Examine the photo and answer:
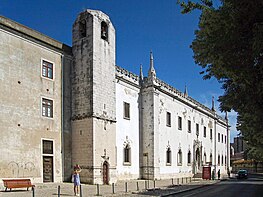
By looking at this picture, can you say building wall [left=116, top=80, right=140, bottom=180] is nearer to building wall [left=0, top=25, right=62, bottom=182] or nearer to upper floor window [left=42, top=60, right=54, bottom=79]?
building wall [left=0, top=25, right=62, bottom=182]

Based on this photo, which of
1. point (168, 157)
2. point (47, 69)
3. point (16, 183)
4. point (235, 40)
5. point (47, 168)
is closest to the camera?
point (235, 40)

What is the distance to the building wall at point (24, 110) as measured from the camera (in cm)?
2020

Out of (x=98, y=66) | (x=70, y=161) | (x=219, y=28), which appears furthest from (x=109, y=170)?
(x=219, y=28)

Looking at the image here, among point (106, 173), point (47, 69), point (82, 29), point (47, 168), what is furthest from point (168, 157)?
point (47, 69)

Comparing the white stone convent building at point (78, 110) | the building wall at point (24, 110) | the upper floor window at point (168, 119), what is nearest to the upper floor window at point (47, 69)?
the white stone convent building at point (78, 110)

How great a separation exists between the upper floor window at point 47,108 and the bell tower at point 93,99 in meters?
2.09

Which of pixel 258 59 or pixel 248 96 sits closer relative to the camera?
pixel 258 59

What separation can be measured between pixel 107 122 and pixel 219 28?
19.6 m

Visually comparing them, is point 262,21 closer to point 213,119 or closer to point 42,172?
point 42,172

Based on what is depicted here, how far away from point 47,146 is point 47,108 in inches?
102

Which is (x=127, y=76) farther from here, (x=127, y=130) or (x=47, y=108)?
(x=47, y=108)

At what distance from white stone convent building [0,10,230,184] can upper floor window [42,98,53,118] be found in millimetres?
20

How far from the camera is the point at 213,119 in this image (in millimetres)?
54500

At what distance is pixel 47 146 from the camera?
2292 cm
